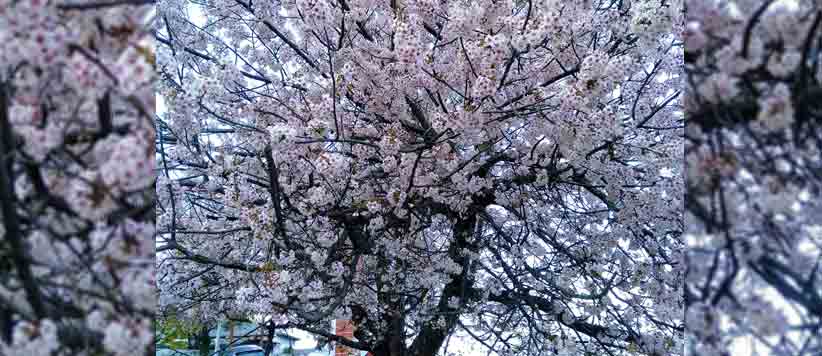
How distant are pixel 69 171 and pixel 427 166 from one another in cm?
138

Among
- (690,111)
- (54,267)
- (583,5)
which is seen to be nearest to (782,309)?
(690,111)

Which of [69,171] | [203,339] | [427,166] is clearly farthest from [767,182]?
[203,339]

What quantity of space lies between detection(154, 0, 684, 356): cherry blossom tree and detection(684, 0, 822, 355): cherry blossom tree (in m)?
0.83

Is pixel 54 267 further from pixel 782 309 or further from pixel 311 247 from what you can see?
pixel 311 247

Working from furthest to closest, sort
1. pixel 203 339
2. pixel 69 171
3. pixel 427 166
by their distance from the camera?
pixel 203 339 → pixel 427 166 → pixel 69 171

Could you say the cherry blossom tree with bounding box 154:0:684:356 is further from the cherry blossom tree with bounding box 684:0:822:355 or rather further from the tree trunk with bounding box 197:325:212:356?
the cherry blossom tree with bounding box 684:0:822:355

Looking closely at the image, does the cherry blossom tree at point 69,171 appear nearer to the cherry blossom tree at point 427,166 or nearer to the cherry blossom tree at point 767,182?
the cherry blossom tree at point 767,182

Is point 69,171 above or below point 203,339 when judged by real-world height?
below

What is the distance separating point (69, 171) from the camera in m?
0.62

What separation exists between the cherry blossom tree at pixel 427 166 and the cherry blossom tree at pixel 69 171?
809mm

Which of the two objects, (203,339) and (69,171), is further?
(203,339)

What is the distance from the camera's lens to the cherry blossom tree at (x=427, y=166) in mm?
1666

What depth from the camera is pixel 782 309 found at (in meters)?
0.64

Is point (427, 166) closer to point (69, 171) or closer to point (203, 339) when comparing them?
point (203, 339)
